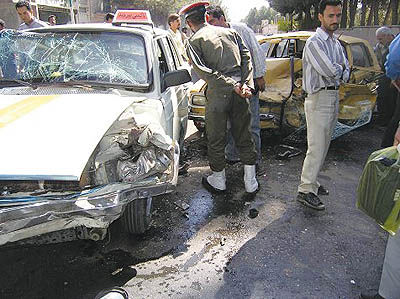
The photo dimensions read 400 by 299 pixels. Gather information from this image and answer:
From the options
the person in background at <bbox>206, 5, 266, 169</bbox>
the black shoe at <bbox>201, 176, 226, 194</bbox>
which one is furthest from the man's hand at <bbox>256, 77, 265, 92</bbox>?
the black shoe at <bbox>201, 176, 226, 194</bbox>

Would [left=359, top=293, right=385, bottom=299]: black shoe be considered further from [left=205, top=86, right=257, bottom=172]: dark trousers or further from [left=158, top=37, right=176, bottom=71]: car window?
[left=158, top=37, right=176, bottom=71]: car window

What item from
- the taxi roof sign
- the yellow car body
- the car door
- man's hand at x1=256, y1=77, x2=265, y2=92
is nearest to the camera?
the car door

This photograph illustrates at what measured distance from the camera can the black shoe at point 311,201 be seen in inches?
142

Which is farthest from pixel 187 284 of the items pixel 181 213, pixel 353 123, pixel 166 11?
pixel 166 11

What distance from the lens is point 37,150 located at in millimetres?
2137

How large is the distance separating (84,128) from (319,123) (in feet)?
7.42

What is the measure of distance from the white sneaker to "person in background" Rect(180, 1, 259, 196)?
0.04 ft

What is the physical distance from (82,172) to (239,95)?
2.05 meters

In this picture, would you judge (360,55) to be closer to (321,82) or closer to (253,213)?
(321,82)

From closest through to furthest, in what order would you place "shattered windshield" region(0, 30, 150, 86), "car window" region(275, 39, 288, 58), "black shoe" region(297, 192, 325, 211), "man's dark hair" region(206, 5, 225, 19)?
"shattered windshield" region(0, 30, 150, 86) < "black shoe" region(297, 192, 325, 211) < "man's dark hair" region(206, 5, 225, 19) < "car window" region(275, 39, 288, 58)

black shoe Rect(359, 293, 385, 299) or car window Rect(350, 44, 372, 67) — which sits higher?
car window Rect(350, 44, 372, 67)

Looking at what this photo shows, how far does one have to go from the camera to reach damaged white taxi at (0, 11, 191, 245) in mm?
2020

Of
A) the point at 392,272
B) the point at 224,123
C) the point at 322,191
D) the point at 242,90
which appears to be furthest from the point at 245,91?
the point at 392,272

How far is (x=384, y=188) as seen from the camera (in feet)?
6.62
